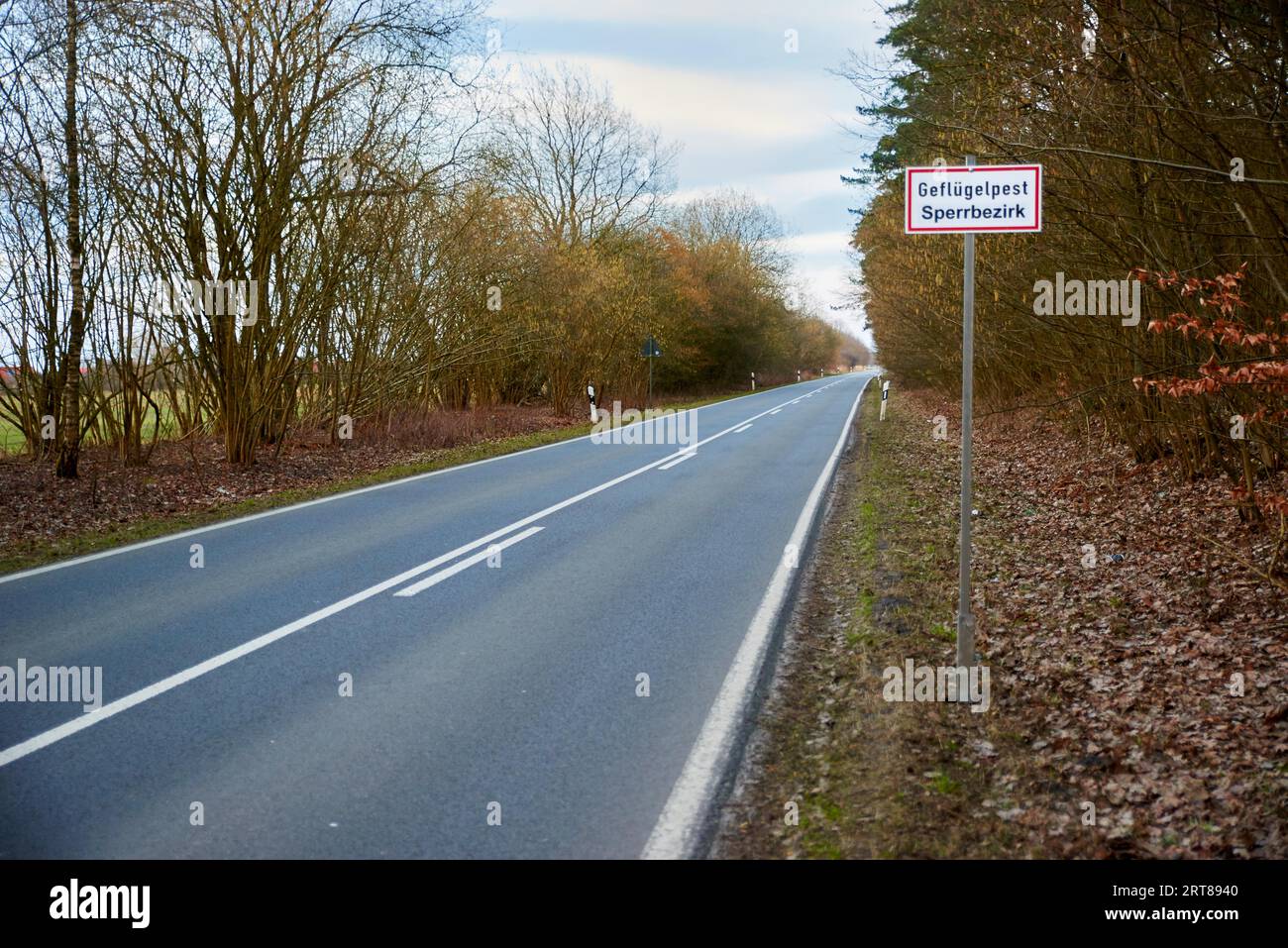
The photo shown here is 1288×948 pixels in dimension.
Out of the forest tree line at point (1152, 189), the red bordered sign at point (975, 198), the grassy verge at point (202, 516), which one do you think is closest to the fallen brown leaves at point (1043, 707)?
the forest tree line at point (1152, 189)

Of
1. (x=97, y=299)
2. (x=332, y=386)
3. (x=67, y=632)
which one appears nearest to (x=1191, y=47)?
(x=67, y=632)

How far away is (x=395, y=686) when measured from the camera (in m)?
5.80

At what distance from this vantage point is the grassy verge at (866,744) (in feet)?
Result: 13.4

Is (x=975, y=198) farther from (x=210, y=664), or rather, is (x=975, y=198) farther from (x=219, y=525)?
(x=219, y=525)

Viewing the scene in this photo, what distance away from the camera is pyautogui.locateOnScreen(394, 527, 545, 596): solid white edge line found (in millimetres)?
8156

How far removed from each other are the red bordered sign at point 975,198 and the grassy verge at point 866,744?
274 centimetres

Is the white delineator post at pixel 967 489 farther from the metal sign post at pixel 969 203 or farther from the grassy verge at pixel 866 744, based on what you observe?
the grassy verge at pixel 866 744

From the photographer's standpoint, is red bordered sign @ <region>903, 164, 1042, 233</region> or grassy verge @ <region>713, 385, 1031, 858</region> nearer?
grassy verge @ <region>713, 385, 1031, 858</region>

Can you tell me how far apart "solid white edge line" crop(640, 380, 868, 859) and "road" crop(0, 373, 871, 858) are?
17 mm

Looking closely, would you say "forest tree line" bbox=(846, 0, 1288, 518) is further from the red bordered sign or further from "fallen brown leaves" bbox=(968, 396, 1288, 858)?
the red bordered sign

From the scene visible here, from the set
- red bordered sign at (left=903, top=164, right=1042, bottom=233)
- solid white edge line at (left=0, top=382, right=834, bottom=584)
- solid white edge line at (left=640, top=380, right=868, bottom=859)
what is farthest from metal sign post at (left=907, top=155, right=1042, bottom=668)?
solid white edge line at (left=0, top=382, right=834, bottom=584)

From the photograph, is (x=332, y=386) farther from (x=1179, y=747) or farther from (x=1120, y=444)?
(x=1179, y=747)

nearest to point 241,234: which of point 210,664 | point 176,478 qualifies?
point 176,478

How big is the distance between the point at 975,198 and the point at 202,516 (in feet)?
32.0
